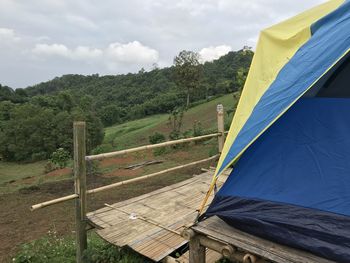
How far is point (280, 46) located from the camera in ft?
8.67

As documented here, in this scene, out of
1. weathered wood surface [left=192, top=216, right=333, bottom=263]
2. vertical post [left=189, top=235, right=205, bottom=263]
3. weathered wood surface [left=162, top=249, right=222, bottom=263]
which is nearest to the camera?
weathered wood surface [left=192, top=216, right=333, bottom=263]

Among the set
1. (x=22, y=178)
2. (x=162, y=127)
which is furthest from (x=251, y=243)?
(x=162, y=127)

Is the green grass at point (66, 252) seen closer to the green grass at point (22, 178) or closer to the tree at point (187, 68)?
the green grass at point (22, 178)

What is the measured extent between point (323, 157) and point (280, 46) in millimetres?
947

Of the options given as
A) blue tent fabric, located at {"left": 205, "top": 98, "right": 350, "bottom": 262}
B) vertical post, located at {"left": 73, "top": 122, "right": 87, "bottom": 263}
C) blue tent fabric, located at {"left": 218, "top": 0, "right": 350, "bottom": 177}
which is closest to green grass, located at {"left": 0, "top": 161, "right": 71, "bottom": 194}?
vertical post, located at {"left": 73, "top": 122, "right": 87, "bottom": 263}

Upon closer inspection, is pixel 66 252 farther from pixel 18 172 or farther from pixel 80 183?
pixel 18 172

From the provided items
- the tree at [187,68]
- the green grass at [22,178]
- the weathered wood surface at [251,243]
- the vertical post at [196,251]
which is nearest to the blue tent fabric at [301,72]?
the weathered wood surface at [251,243]

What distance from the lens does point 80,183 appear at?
318cm

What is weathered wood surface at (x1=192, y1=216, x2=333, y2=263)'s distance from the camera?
192 centimetres

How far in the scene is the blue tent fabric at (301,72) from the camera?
2107mm

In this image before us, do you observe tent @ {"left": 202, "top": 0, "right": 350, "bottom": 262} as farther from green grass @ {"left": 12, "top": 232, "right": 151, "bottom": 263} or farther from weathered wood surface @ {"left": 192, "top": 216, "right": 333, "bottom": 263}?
green grass @ {"left": 12, "top": 232, "right": 151, "bottom": 263}

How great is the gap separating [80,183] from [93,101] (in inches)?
1577

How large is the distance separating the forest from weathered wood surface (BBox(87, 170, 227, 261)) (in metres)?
4.01

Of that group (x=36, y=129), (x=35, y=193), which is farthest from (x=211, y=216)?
(x=36, y=129)
